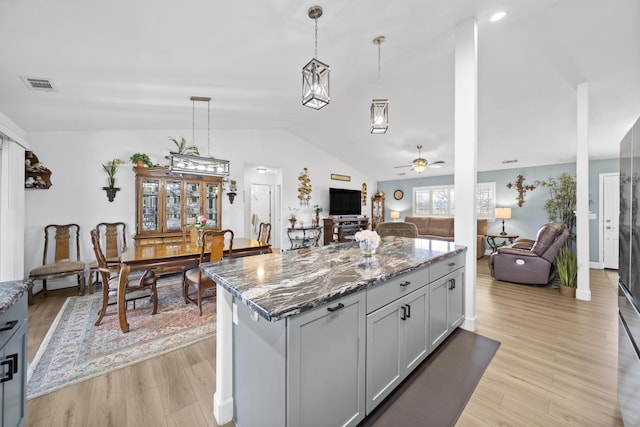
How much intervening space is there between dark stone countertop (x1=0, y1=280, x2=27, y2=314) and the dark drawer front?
0.11 ft

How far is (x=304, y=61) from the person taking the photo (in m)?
2.76

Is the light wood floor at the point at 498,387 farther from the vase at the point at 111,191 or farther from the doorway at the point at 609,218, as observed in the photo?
the doorway at the point at 609,218

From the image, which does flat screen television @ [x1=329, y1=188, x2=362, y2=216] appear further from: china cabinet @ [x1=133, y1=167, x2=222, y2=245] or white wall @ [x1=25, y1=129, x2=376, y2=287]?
china cabinet @ [x1=133, y1=167, x2=222, y2=245]

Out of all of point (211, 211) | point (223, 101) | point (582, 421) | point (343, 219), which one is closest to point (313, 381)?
point (582, 421)

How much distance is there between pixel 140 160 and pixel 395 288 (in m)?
4.58

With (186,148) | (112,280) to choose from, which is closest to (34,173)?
(186,148)

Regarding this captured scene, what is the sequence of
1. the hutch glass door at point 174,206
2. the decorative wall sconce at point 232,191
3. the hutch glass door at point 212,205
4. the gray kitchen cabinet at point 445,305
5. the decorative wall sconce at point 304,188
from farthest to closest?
the decorative wall sconce at point 304,188 → the decorative wall sconce at point 232,191 → the hutch glass door at point 212,205 → the hutch glass door at point 174,206 → the gray kitchen cabinet at point 445,305

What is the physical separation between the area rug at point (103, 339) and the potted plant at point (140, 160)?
85.0 inches

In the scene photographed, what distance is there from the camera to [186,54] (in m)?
2.27

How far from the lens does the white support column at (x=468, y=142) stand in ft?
8.61

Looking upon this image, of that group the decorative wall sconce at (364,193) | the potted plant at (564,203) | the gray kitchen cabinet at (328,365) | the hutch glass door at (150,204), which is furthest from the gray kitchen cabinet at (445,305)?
the decorative wall sconce at (364,193)

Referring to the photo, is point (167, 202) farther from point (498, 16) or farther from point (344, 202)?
point (498, 16)

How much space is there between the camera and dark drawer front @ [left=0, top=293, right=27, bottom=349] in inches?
40.6

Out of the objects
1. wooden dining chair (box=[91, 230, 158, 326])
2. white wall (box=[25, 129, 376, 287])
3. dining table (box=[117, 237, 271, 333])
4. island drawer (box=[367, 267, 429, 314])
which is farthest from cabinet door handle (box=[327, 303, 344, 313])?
white wall (box=[25, 129, 376, 287])
